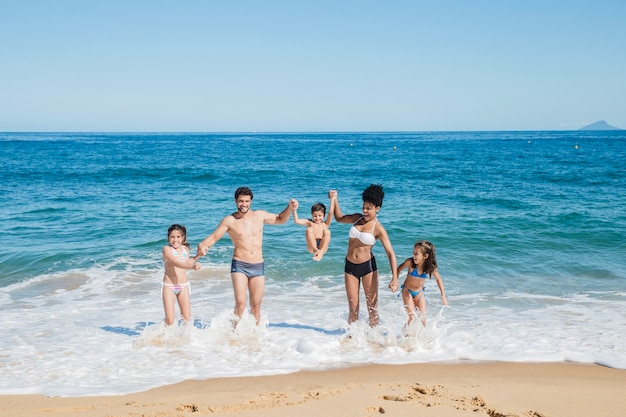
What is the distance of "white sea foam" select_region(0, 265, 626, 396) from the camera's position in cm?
620

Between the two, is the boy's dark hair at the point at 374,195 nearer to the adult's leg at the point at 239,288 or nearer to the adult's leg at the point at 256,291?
the adult's leg at the point at 256,291

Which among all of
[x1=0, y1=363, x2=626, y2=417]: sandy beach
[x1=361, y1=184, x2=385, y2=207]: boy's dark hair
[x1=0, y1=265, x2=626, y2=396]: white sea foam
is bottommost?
[x1=0, y1=265, x2=626, y2=396]: white sea foam

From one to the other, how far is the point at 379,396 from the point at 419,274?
209cm

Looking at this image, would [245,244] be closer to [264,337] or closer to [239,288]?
[239,288]

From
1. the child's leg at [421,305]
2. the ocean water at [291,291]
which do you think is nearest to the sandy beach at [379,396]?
the ocean water at [291,291]

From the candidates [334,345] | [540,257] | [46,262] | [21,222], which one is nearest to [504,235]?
[540,257]

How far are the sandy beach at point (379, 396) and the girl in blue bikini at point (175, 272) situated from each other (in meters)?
1.54

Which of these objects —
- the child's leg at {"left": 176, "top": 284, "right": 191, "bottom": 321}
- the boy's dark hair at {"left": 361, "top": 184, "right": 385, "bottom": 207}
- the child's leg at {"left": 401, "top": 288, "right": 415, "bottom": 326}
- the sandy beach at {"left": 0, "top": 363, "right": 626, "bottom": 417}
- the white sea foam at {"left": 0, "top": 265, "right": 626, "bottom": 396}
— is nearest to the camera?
the sandy beach at {"left": 0, "top": 363, "right": 626, "bottom": 417}

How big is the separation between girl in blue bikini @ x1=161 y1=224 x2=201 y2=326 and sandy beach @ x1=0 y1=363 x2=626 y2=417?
60.7 inches

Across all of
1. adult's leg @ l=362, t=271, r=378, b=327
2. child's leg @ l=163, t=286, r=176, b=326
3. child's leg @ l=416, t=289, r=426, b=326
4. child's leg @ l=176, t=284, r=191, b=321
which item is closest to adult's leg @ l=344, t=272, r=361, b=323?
adult's leg @ l=362, t=271, r=378, b=327

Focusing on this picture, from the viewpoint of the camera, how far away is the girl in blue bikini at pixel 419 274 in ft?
22.2

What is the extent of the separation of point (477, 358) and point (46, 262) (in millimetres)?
9455

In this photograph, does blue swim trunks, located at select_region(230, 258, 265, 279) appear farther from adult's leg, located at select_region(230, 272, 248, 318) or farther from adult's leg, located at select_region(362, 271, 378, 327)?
adult's leg, located at select_region(362, 271, 378, 327)

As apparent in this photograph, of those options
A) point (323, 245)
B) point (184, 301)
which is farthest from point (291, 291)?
point (323, 245)
